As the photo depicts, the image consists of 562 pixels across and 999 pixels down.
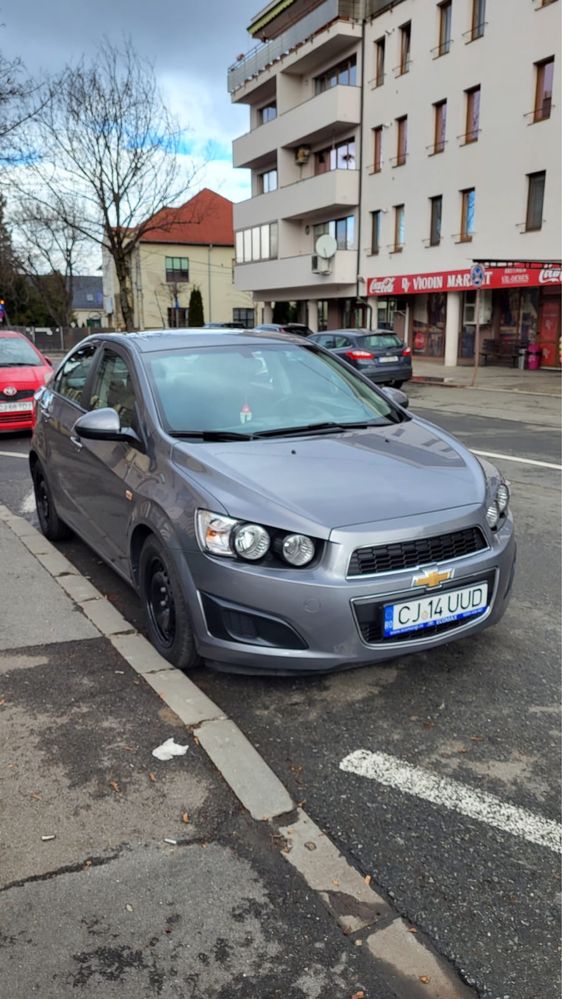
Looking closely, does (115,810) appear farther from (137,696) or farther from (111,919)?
(137,696)

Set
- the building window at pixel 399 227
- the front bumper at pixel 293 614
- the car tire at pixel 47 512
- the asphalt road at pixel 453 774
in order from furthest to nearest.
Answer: the building window at pixel 399 227
the car tire at pixel 47 512
the front bumper at pixel 293 614
the asphalt road at pixel 453 774

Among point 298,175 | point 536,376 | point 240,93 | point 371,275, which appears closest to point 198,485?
point 536,376

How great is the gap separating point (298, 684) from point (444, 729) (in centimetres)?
73

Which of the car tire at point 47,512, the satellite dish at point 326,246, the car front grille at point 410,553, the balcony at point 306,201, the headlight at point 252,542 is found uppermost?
the balcony at point 306,201

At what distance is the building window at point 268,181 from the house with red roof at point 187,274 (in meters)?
18.3

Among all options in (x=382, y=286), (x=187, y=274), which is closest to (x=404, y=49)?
(x=382, y=286)

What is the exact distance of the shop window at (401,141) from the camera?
1209 inches

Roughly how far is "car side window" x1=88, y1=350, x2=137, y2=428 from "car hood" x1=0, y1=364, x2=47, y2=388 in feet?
21.9

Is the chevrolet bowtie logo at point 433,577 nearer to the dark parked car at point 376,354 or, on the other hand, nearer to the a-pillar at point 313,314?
the dark parked car at point 376,354

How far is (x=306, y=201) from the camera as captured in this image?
36.1 meters

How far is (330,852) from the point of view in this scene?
247cm

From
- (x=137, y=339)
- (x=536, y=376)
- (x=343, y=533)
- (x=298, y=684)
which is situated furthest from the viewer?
(x=536, y=376)

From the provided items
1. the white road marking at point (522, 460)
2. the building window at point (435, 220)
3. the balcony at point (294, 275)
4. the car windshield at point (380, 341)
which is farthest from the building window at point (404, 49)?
the white road marking at point (522, 460)

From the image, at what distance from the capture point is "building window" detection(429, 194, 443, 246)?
95.1 feet
